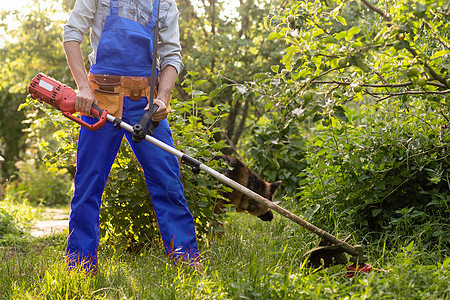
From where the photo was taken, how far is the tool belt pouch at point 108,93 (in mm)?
2717

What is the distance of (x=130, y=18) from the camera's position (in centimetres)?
272

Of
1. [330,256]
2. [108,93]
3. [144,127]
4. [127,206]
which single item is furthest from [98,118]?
[330,256]

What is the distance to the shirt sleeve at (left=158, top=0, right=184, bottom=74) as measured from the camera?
286 cm

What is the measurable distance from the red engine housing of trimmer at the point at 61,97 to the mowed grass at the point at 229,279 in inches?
31.0

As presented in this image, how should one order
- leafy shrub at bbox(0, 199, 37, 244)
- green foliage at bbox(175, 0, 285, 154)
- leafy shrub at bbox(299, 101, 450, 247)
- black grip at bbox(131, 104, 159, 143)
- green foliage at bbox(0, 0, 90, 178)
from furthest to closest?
green foliage at bbox(0, 0, 90, 178), green foliage at bbox(175, 0, 285, 154), leafy shrub at bbox(0, 199, 37, 244), leafy shrub at bbox(299, 101, 450, 247), black grip at bbox(131, 104, 159, 143)

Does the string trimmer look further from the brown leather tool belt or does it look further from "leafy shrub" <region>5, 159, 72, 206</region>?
"leafy shrub" <region>5, 159, 72, 206</region>

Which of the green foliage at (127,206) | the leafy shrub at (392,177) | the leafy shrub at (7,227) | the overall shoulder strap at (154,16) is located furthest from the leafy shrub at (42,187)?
the overall shoulder strap at (154,16)

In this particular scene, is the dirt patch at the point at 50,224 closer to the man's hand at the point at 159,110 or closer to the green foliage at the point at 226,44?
the green foliage at the point at 226,44

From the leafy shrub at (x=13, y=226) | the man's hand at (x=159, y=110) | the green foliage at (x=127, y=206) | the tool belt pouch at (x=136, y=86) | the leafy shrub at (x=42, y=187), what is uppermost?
the tool belt pouch at (x=136, y=86)

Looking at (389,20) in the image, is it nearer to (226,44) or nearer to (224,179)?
(224,179)

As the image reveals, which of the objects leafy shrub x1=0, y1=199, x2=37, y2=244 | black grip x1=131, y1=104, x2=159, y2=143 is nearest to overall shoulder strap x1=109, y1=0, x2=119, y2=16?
black grip x1=131, y1=104, x2=159, y2=143

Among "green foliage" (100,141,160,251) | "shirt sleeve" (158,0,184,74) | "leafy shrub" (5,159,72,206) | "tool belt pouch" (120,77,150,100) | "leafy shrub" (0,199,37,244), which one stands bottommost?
"leafy shrub" (5,159,72,206)

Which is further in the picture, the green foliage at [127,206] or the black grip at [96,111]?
the green foliage at [127,206]

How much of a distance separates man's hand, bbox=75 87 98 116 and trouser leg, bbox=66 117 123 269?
119 mm
